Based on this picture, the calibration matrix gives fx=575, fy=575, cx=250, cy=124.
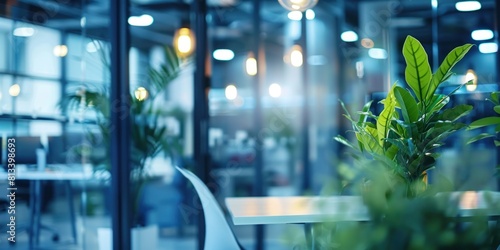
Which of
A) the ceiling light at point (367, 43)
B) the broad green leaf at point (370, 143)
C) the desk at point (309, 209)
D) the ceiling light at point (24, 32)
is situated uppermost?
the ceiling light at point (367, 43)

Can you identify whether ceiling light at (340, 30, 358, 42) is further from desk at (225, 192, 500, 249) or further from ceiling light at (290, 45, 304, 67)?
desk at (225, 192, 500, 249)

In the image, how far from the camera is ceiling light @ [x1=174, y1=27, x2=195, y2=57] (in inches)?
218

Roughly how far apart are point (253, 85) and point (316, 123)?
0.92 metres

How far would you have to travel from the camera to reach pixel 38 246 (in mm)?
3857

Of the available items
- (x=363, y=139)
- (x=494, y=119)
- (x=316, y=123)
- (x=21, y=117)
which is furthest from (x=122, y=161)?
(x=316, y=123)

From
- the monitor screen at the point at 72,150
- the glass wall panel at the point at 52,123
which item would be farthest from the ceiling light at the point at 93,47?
the monitor screen at the point at 72,150

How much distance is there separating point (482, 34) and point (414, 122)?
4229mm

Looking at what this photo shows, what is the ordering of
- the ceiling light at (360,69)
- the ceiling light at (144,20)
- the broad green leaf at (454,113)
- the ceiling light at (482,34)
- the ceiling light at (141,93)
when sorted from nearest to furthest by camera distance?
the broad green leaf at (454,113), the ceiling light at (141,93), the ceiling light at (144,20), the ceiling light at (482,34), the ceiling light at (360,69)

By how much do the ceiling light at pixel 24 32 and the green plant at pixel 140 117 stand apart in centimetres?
54

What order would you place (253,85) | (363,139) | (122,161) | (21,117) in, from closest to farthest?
(363,139)
(21,117)
(122,161)
(253,85)

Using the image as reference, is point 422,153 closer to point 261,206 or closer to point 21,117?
point 261,206

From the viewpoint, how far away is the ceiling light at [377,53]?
6473 mm

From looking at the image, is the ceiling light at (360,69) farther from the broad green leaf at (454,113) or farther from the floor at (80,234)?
the broad green leaf at (454,113)

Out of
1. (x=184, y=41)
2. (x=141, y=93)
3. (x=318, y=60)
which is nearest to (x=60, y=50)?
(x=141, y=93)
